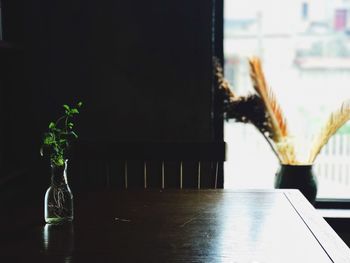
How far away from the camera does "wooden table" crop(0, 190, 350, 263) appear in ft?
4.10

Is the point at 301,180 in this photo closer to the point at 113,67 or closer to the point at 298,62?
the point at 298,62

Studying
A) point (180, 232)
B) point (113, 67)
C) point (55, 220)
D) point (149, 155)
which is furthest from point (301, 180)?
point (55, 220)

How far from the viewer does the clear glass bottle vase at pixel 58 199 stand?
4.71 ft

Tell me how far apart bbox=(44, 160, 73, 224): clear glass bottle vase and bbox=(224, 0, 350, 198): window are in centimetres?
153

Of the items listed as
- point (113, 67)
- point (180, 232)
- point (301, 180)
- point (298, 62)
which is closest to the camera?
point (180, 232)

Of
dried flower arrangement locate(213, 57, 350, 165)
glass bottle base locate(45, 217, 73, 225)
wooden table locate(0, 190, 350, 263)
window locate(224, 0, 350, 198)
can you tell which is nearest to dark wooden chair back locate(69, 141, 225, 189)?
wooden table locate(0, 190, 350, 263)

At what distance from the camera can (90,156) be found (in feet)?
A: 7.14

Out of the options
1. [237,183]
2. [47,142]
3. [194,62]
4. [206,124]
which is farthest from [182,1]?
[47,142]

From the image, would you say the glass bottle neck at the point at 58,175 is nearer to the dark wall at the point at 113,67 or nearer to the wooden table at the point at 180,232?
the wooden table at the point at 180,232

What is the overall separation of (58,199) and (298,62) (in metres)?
1.83

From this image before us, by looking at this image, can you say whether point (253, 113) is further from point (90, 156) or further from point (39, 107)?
point (39, 107)

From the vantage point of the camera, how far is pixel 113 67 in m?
2.72

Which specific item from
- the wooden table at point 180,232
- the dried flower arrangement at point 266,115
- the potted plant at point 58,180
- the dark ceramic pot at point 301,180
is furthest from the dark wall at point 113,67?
the potted plant at point 58,180

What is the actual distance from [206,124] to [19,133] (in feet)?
3.25
